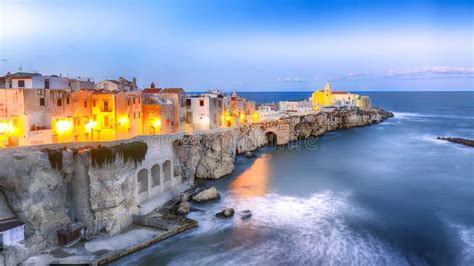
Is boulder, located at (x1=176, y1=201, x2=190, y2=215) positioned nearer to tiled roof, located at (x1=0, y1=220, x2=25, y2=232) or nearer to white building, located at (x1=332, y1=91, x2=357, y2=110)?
tiled roof, located at (x1=0, y1=220, x2=25, y2=232)

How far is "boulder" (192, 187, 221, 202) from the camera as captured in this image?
100 feet

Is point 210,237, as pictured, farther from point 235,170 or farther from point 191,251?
point 235,170

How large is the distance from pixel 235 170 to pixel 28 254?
25.1 metres

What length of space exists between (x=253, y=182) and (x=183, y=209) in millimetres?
11387

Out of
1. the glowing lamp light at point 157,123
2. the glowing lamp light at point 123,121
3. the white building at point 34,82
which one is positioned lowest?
the glowing lamp light at point 157,123

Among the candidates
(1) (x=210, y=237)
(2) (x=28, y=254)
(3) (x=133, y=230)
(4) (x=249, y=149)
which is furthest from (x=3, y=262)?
(4) (x=249, y=149)

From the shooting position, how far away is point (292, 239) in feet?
80.1

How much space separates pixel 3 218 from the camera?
Result: 64.8 ft

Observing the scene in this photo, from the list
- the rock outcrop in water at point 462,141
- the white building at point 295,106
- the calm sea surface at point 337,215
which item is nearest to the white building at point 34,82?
the calm sea surface at point 337,215

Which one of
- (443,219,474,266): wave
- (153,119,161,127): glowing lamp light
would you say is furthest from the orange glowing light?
(443,219,474,266): wave

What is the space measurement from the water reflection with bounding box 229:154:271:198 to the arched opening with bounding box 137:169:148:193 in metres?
8.02

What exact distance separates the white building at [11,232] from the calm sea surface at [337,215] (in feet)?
16.4

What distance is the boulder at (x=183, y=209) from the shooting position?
2745cm

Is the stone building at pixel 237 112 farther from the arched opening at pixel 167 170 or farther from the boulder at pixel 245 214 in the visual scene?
the boulder at pixel 245 214
